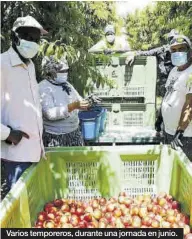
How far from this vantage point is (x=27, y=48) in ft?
5.49

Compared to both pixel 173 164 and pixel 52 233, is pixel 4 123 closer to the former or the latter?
pixel 52 233

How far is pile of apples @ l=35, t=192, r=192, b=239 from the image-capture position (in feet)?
5.66

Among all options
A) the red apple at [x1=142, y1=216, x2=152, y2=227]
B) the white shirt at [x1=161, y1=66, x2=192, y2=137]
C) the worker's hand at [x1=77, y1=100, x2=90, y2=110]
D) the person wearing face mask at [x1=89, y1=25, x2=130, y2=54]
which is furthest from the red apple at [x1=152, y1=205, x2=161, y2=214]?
the person wearing face mask at [x1=89, y1=25, x2=130, y2=54]

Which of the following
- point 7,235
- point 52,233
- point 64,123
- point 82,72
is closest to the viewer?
point 7,235

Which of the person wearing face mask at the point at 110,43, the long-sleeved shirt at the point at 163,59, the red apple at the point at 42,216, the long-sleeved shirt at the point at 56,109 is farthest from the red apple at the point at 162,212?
the person wearing face mask at the point at 110,43

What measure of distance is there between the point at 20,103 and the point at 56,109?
34 centimetres

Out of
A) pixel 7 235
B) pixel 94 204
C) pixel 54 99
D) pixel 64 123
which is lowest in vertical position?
pixel 94 204

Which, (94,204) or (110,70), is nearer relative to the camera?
(94,204)

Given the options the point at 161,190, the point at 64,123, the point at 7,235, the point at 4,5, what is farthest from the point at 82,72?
the point at 7,235

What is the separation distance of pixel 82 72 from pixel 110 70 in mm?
1109

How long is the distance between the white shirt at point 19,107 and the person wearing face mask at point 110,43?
51.6 inches

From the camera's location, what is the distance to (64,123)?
2193 mm

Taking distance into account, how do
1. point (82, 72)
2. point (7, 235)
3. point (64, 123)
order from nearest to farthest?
point (7, 235) < point (64, 123) < point (82, 72)
